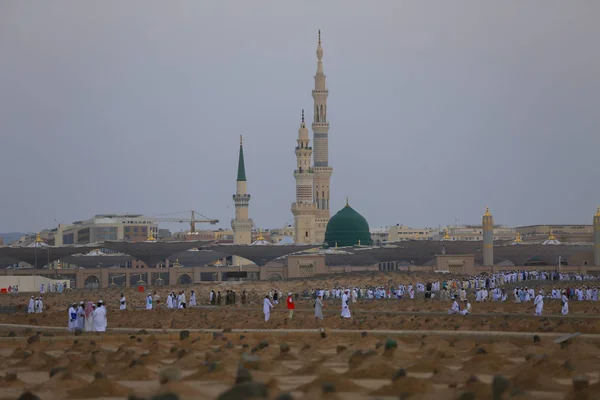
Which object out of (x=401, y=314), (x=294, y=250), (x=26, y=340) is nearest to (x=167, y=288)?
(x=294, y=250)

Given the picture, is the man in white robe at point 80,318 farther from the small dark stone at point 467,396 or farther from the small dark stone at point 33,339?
the small dark stone at point 467,396

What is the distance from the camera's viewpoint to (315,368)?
13109mm

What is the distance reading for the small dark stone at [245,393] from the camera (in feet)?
30.9

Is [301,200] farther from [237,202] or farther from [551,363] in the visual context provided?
[551,363]

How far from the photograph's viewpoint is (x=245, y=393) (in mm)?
9516

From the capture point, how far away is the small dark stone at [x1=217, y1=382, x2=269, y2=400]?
9414 millimetres

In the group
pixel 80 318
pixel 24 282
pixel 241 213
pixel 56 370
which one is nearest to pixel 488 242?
pixel 24 282

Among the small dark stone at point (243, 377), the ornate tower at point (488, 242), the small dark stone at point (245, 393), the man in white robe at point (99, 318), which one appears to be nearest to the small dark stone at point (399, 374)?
the small dark stone at point (243, 377)

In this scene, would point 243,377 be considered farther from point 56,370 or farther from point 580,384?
point 580,384

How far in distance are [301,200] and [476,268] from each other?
28538mm

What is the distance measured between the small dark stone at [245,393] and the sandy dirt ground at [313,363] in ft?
0.04

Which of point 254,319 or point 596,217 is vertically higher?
point 596,217

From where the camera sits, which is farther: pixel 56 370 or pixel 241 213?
pixel 241 213

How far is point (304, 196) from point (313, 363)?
242 ft
